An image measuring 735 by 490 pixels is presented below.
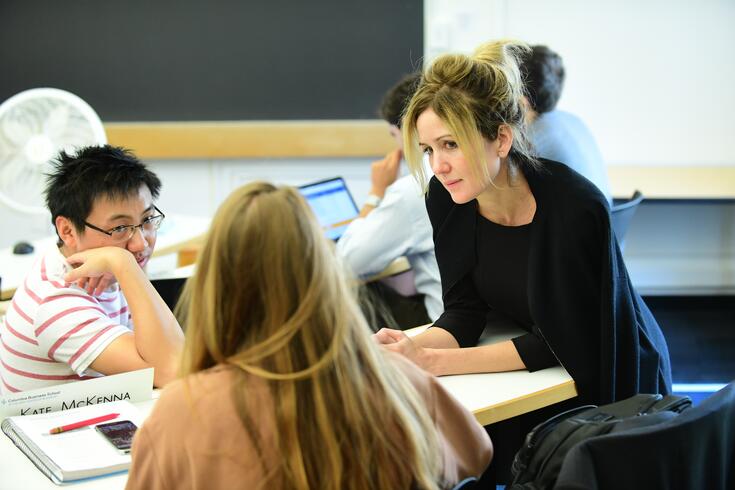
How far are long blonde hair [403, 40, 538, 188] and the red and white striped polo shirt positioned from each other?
30.4 inches

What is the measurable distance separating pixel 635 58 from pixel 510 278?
3.06 metres

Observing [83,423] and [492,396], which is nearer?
[83,423]

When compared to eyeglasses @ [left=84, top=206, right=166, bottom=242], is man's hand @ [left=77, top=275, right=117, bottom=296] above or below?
below

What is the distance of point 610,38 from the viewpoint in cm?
470

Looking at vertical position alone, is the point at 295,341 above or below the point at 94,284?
above

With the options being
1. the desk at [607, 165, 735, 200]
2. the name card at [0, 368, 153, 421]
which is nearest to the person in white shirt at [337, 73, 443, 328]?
the name card at [0, 368, 153, 421]

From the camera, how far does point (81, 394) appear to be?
5.74ft

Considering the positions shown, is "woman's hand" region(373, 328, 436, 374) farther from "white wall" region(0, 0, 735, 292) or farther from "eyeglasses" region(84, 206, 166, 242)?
"white wall" region(0, 0, 735, 292)

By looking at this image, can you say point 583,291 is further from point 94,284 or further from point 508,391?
point 94,284

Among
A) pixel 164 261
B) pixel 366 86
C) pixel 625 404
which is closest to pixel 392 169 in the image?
pixel 164 261

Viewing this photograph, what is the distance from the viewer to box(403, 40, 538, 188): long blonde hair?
1874 millimetres

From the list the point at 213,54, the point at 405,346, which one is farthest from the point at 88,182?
the point at 213,54

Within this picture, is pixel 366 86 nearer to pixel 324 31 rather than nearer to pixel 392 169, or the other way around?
pixel 324 31

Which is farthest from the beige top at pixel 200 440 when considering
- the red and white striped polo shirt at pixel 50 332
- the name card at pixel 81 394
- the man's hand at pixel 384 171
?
the man's hand at pixel 384 171
